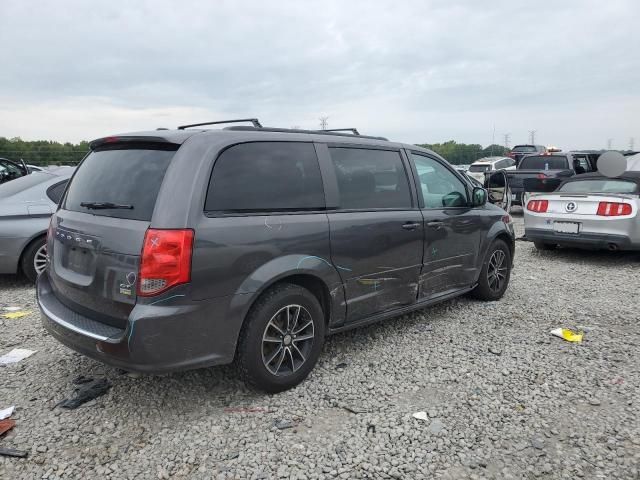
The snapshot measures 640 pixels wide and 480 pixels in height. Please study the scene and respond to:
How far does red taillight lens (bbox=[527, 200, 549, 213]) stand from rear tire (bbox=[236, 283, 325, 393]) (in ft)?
19.2

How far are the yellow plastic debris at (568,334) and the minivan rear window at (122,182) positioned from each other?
3695 millimetres

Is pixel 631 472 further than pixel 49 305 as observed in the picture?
No

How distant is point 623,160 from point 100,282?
8040 mm

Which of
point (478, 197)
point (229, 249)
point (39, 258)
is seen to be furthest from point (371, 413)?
point (39, 258)

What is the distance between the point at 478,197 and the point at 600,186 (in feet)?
12.6

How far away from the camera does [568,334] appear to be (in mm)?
4508

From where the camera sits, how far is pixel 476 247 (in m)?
5.01

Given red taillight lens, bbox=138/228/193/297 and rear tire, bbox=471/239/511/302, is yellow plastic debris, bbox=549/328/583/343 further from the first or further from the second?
red taillight lens, bbox=138/228/193/297

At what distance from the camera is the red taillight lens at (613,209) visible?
7121mm

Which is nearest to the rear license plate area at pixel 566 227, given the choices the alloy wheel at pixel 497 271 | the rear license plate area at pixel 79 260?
the alloy wheel at pixel 497 271

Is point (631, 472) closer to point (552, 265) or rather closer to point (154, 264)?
point (154, 264)

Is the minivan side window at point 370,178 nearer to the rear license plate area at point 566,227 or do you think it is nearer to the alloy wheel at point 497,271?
the alloy wheel at point 497,271

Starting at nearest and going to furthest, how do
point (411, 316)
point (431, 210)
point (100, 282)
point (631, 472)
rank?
point (631, 472), point (100, 282), point (431, 210), point (411, 316)

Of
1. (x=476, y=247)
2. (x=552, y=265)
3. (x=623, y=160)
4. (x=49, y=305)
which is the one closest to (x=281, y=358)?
(x=49, y=305)
